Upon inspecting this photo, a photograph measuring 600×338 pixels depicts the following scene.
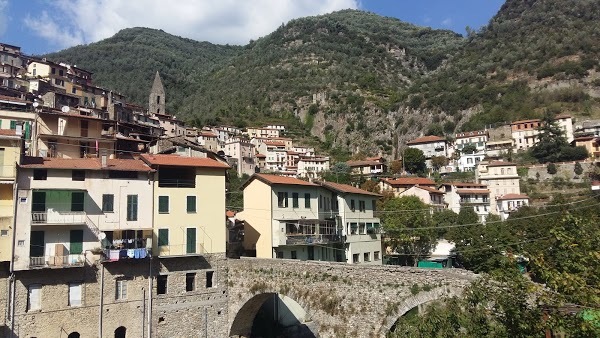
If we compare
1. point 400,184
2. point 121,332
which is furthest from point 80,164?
point 400,184

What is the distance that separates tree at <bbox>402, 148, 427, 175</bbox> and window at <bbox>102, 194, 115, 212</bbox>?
82174mm

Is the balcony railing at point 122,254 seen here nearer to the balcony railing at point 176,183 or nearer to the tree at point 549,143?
the balcony railing at point 176,183

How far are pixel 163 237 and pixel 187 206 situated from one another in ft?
9.44

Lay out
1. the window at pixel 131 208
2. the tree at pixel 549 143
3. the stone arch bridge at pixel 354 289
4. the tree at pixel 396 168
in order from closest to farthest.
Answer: the stone arch bridge at pixel 354 289
the window at pixel 131 208
the tree at pixel 549 143
the tree at pixel 396 168

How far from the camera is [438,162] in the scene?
104750 millimetres

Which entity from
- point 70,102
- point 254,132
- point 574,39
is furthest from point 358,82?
point 70,102

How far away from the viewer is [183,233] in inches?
1302

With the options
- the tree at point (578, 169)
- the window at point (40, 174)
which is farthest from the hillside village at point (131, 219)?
the tree at point (578, 169)

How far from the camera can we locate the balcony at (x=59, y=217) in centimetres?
2802

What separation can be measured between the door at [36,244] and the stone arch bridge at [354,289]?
45.3ft

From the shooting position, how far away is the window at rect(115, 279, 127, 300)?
1198 inches

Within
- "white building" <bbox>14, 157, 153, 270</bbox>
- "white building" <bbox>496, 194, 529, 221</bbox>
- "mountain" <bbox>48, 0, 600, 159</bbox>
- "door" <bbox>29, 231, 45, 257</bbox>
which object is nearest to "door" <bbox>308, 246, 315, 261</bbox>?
"white building" <bbox>14, 157, 153, 270</bbox>

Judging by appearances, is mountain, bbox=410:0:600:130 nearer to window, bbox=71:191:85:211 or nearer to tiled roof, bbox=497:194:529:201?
tiled roof, bbox=497:194:529:201

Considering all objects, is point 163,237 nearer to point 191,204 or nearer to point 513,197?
point 191,204
